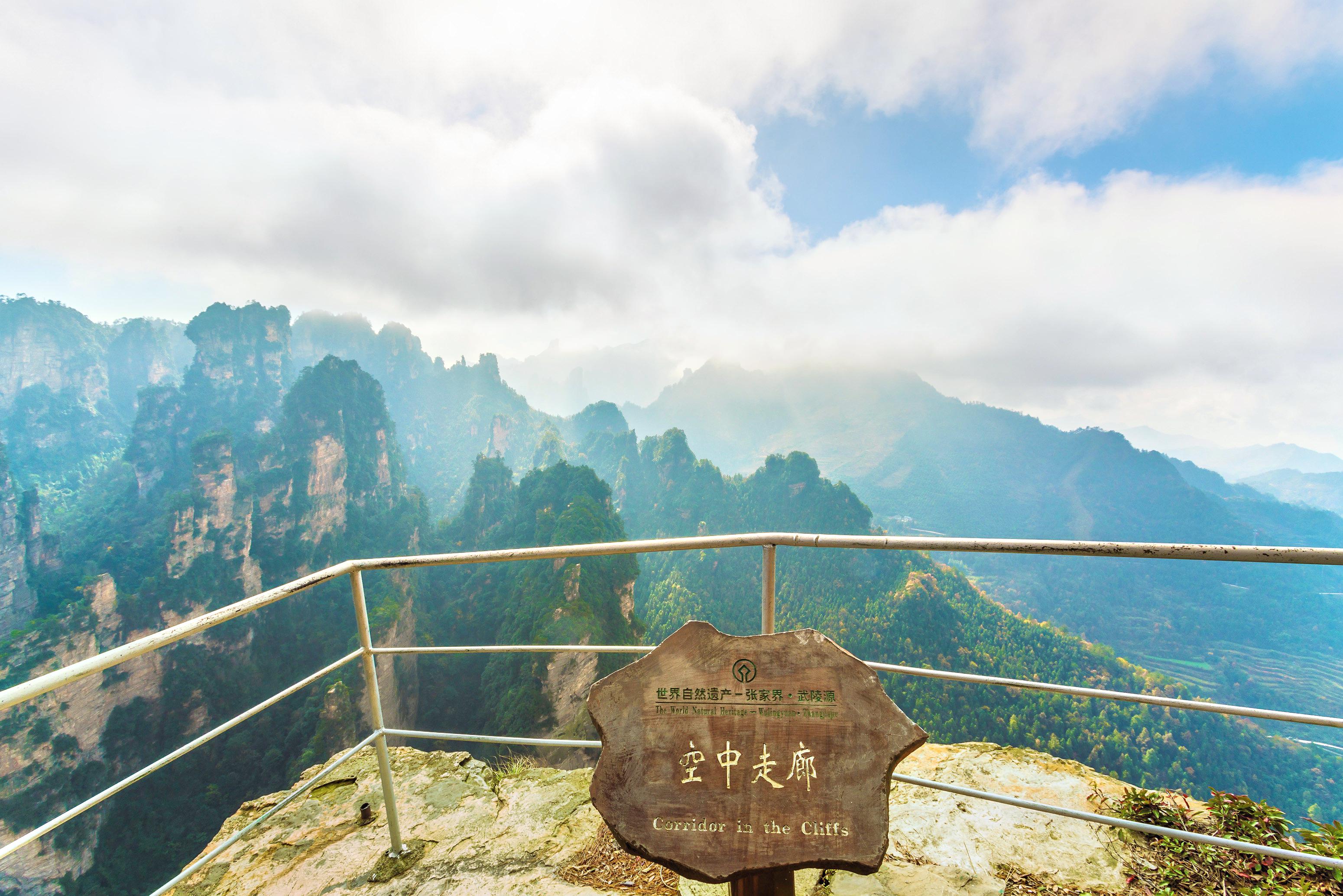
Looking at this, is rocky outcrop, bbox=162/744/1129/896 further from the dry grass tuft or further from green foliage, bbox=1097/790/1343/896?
green foliage, bbox=1097/790/1343/896

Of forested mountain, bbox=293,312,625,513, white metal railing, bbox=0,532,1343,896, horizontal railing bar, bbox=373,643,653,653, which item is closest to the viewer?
white metal railing, bbox=0,532,1343,896

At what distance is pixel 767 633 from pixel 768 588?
6.3 inches

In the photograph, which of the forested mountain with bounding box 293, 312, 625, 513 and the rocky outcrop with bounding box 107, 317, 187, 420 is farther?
the forested mountain with bounding box 293, 312, 625, 513

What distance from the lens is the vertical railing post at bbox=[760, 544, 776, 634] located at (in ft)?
4.76

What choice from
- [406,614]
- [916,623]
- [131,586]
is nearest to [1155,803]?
[406,614]

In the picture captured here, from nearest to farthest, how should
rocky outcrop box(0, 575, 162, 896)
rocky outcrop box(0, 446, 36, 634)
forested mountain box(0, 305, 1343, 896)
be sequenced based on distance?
rocky outcrop box(0, 575, 162, 896) < forested mountain box(0, 305, 1343, 896) < rocky outcrop box(0, 446, 36, 634)

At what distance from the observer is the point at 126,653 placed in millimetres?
1092

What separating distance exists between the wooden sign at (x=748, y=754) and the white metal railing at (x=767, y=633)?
10 centimetres

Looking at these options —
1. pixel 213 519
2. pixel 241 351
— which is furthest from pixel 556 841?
pixel 241 351

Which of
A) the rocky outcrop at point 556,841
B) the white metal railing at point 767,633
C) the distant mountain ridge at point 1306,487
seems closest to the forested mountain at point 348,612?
the rocky outcrop at point 556,841

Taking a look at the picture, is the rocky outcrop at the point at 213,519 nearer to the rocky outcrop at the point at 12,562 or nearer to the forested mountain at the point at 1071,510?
the rocky outcrop at the point at 12,562

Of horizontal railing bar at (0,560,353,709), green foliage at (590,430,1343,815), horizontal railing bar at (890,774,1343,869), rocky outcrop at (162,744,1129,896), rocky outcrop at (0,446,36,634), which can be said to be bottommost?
→ green foliage at (590,430,1343,815)

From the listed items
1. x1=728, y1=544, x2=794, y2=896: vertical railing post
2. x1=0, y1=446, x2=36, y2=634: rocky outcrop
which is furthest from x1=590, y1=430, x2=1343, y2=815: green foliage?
x1=0, y1=446, x2=36, y2=634: rocky outcrop

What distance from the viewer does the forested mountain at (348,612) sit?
69.6 feet
